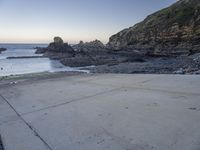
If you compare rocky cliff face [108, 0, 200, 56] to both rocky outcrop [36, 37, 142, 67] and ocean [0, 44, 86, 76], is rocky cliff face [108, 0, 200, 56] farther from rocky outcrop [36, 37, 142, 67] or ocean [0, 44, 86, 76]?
ocean [0, 44, 86, 76]

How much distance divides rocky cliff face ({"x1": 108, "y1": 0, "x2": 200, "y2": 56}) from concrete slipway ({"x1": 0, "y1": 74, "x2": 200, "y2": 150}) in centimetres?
2844

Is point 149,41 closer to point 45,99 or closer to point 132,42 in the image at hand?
point 132,42

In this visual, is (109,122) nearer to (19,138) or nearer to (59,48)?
(19,138)

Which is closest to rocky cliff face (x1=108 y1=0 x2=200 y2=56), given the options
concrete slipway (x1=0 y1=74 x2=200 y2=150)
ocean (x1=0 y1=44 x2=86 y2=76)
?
ocean (x1=0 y1=44 x2=86 y2=76)

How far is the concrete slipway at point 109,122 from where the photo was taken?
248cm

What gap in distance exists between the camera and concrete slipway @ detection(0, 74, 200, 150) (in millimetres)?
2482

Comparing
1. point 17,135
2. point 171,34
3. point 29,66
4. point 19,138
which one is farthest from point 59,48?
point 19,138

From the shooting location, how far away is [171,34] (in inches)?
1660

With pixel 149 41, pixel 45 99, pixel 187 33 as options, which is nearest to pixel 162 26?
pixel 149 41

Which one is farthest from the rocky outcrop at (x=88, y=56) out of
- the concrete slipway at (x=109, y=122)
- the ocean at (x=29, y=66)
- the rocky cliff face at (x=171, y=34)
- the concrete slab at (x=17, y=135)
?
the concrete slab at (x=17, y=135)

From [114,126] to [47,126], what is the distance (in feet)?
3.32

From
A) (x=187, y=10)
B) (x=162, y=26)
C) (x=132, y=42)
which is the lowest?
(x=132, y=42)

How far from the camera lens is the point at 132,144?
241cm

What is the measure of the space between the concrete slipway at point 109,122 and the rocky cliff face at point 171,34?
28443 mm
